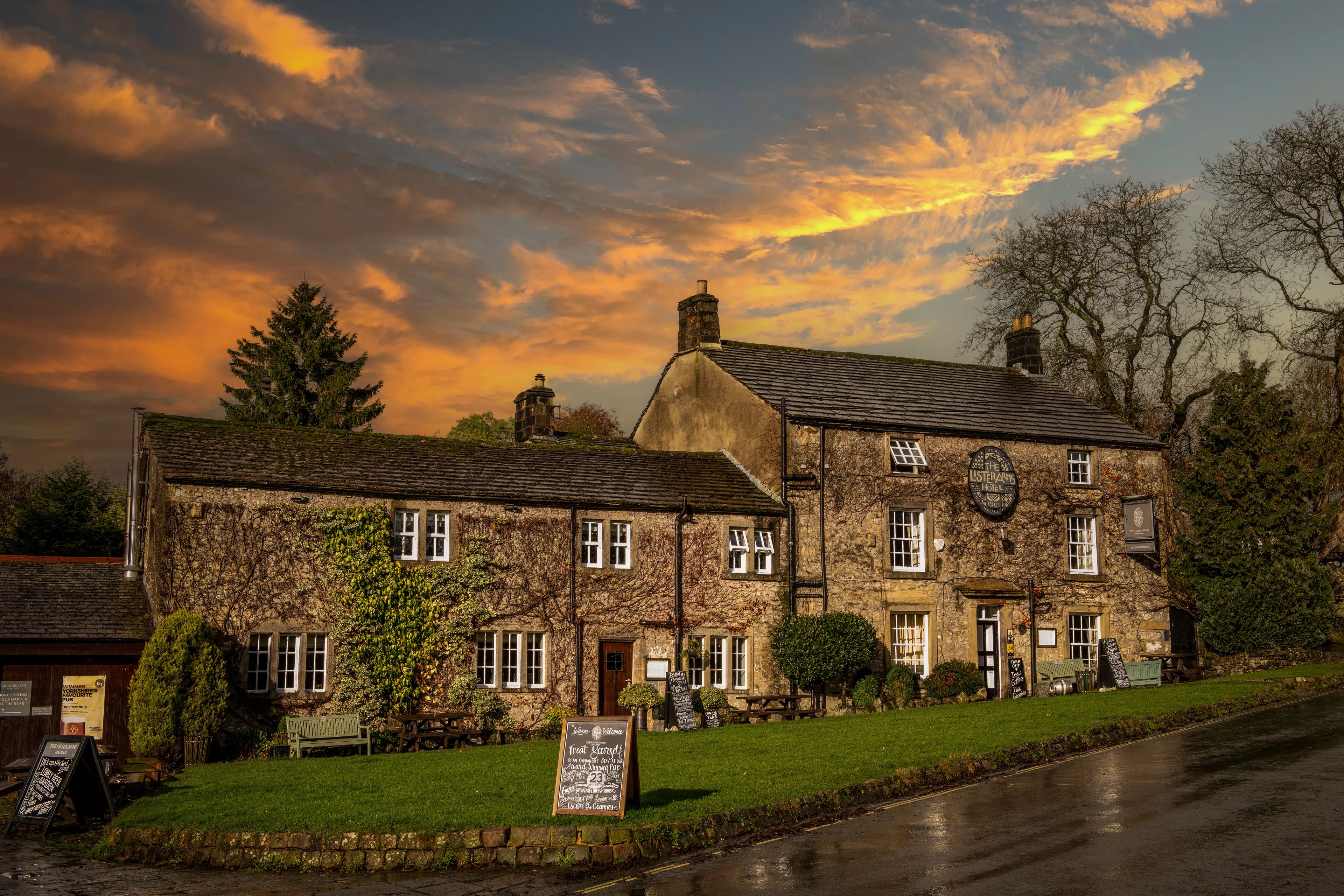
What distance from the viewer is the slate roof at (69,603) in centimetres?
2373

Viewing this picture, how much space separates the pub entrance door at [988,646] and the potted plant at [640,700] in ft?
32.8

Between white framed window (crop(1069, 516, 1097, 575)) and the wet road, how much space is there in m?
16.4

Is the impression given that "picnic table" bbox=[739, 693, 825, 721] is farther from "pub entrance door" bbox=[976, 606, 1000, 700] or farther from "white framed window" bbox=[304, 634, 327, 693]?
"white framed window" bbox=[304, 634, 327, 693]

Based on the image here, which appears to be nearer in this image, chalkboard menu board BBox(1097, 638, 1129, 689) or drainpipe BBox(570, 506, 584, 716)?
drainpipe BBox(570, 506, 584, 716)

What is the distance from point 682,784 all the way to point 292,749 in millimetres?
10759

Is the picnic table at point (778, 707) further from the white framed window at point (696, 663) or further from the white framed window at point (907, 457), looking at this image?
the white framed window at point (907, 457)

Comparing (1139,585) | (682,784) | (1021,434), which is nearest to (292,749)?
(682,784)

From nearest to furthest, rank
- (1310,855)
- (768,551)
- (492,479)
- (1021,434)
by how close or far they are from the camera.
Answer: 1. (1310,855)
2. (492,479)
3. (768,551)
4. (1021,434)

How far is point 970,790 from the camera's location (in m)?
16.5

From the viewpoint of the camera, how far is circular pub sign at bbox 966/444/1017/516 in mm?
33000

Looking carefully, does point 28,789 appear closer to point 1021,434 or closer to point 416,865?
point 416,865

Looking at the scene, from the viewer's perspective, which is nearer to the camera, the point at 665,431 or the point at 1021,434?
the point at 1021,434

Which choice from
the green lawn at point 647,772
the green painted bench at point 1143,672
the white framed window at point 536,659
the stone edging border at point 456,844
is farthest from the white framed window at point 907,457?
the stone edging border at point 456,844

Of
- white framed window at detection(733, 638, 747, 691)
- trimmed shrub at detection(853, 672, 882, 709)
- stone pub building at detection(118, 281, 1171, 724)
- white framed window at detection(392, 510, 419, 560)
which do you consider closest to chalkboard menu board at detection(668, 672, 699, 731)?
stone pub building at detection(118, 281, 1171, 724)
